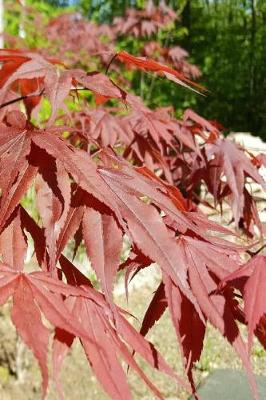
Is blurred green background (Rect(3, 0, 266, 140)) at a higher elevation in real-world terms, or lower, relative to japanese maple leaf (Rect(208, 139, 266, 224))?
lower

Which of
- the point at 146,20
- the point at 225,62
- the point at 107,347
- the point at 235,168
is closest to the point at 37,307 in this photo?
the point at 107,347

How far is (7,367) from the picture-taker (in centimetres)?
212

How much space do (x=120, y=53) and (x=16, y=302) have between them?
49cm

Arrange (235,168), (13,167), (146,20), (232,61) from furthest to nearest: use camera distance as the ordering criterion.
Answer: (232,61) → (146,20) → (235,168) → (13,167)

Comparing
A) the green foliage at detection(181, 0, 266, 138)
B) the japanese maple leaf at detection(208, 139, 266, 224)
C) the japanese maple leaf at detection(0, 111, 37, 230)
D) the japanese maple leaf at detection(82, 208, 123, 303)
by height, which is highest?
the japanese maple leaf at detection(0, 111, 37, 230)

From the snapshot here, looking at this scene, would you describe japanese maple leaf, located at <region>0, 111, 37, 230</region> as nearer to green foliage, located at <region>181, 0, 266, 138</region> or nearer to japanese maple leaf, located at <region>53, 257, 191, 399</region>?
japanese maple leaf, located at <region>53, 257, 191, 399</region>

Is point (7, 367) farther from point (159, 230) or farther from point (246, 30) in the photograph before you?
point (246, 30)

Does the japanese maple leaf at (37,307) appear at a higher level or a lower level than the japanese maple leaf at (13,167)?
lower

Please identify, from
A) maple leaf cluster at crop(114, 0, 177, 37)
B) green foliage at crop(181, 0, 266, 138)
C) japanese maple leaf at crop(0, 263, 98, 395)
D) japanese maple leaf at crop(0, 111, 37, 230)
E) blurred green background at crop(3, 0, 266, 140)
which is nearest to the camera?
japanese maple leaf at crop(0, 263, 98, 395)

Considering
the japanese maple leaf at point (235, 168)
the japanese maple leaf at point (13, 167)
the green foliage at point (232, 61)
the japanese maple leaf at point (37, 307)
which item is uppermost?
the japanese maple leaf at point (13, 167)

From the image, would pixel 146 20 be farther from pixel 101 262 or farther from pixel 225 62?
pixel 225 62

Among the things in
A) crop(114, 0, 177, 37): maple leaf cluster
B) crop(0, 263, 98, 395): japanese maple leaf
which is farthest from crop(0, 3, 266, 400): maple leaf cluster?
crop(114, 0, 177, 37): maple leaf cluster

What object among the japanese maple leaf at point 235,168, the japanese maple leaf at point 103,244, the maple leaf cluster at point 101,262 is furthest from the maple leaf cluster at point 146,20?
the japanese maple leaf at point 103,244

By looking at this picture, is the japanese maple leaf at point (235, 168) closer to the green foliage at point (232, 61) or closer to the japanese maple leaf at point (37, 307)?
the japanese maple leaf at point (37, 307)
